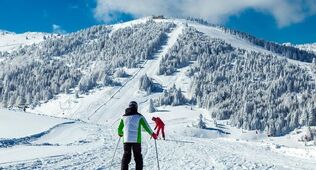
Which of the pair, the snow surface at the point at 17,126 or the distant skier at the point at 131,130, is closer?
the distant skier at the point at 131,130

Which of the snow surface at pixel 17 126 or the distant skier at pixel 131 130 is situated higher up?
the snow surface at pixel 17 126

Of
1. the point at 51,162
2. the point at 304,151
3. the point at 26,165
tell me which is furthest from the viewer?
the point at 304,151

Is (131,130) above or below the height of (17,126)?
below

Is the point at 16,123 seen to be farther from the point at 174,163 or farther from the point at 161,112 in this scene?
the point at 161,112

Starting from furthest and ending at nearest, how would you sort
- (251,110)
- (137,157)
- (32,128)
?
(251,110), (32,128), (137,157)

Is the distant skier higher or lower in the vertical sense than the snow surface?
lower

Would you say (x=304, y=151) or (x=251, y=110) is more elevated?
(x=251, y=110)

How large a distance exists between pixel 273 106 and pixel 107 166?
7104 inches

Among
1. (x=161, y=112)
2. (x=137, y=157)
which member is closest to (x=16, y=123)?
(x=137, y=157)

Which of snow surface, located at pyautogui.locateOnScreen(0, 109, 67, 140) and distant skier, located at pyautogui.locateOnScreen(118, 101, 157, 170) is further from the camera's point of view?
snow surface, located at pyautogui.locateOnScreen(0, 109, 67, 140)

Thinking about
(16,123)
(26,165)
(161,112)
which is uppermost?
(161,112)

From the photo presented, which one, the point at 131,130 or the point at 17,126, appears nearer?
the point at 131,130

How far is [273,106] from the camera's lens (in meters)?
195

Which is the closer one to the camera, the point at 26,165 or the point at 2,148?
the point at 26,165
